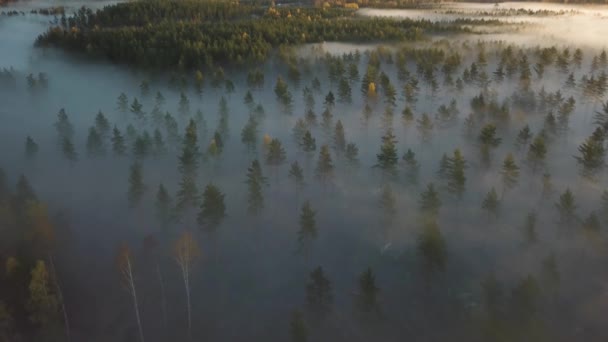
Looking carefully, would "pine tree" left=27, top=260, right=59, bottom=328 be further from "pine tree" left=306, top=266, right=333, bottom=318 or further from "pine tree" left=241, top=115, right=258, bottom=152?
"pine tree" left=241, top=115, right=258, bottom=152

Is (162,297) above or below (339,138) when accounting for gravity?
below

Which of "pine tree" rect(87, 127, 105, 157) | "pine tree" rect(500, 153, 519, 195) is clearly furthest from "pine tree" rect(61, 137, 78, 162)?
"pine tree" rect(500, 153, 519, 195)

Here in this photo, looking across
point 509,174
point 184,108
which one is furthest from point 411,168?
point 184,108

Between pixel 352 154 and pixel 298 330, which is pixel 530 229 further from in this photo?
pixel 298 330

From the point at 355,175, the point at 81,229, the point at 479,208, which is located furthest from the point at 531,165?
the point at 81,229

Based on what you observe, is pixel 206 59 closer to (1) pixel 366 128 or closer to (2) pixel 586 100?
(1) pixel 366 128

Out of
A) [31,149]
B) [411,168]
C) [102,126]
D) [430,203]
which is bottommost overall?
[430,203]

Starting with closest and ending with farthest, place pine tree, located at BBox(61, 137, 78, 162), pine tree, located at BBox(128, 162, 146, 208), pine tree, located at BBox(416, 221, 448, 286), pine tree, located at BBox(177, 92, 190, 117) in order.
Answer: pine tree, located at BBox(416, 221, 448, 286)
pine tree, located at BBox(128, 162, 146, 208)
pine tree, located at BBox(61, 137, 78, 162)
pine tree, located at BBox(177, 92, 190, 117)
